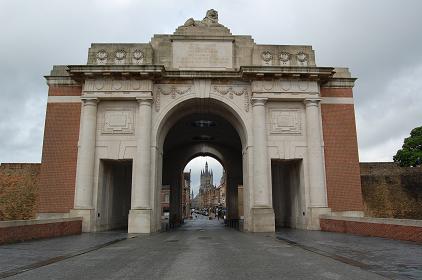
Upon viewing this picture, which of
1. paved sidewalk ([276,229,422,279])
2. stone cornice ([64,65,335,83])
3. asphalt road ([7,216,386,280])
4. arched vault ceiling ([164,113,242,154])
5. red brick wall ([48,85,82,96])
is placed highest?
stone cornice ([64,65,335,83])

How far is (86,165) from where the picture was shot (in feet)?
73.8

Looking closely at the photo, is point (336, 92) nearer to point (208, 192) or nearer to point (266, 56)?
point (266, 56)

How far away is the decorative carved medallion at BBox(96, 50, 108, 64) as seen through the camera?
934 inches

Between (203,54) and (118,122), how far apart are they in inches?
284

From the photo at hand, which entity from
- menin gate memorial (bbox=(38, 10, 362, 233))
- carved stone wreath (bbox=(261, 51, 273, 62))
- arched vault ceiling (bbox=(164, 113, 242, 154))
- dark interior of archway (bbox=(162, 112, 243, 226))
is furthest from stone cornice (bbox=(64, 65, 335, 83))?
dark interior of archway (bbox=(162, 112, 243, 226))

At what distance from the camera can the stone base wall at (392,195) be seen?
2886 centimetres

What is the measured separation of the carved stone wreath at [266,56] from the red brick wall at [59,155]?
12531 millimetres

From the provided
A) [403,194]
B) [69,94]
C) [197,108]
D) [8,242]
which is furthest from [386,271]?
[403,194]

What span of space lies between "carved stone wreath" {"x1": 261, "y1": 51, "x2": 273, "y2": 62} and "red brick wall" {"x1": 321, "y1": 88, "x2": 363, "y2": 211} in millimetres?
4384

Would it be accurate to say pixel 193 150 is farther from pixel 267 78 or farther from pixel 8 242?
pixel 8 242

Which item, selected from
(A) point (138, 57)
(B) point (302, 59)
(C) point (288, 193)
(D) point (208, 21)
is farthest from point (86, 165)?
(B) point (302, 59)

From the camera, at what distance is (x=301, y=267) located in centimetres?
820

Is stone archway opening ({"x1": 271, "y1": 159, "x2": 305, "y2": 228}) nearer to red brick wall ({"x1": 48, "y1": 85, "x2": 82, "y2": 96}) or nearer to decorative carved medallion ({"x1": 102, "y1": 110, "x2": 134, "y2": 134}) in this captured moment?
decorative carved medallion ({"x1": 102, "y1": 110, "x2": 134, "y2": 134})

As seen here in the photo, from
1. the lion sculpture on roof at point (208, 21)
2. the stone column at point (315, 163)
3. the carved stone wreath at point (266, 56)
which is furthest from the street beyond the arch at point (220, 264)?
the lion sculpture on roof at point (208, 21)
